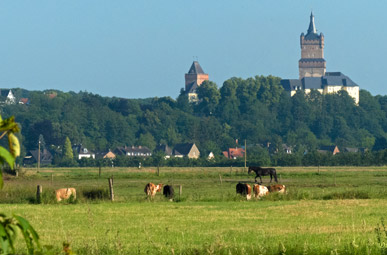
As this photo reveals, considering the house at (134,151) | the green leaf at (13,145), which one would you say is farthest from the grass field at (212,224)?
the house at (134,151)

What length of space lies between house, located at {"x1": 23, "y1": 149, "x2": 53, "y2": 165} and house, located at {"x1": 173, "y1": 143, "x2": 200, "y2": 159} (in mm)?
31499

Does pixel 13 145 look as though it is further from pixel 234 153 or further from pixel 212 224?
pixel 234 153

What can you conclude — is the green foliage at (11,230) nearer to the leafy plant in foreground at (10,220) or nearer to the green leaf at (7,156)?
the leafy plant in foreground at (10,220)

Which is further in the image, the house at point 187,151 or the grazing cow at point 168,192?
the house at point 187,151

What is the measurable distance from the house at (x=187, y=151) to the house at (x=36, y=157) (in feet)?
103

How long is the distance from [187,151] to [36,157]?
123 feet

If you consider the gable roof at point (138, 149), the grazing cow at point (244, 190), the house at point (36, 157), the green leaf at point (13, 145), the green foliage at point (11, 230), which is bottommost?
the grazing cow at point (244, 190)

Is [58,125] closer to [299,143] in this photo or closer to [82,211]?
[299,143]

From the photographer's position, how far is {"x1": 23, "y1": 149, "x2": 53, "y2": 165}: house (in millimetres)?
161375

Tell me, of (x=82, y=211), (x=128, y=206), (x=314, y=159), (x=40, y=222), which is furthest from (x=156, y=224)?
(x=314, y=159)

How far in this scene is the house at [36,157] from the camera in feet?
529

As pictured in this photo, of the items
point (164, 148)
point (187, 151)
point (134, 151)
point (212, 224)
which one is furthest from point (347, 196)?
point (164, 148)

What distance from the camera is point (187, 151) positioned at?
608 feet

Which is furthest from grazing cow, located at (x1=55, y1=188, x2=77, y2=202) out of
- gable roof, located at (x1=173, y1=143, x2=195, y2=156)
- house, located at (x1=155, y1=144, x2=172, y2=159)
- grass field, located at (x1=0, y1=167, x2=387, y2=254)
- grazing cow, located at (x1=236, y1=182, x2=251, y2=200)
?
house, located at (x1=155, y1=144, x2=172, y2=159)
